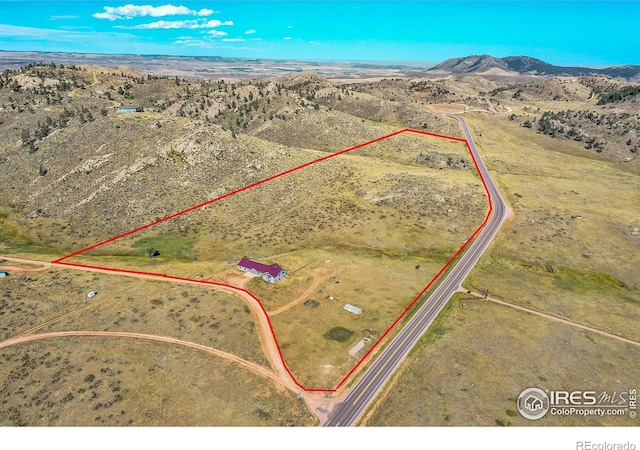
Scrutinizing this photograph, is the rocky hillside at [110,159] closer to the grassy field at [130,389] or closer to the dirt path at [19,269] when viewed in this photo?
the dirt path at [19,269]

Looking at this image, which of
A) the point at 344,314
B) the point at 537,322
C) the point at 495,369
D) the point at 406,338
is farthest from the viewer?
the point at 344,314

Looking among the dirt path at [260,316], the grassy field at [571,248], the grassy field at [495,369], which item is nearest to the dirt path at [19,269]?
the dirt path at [260,316]

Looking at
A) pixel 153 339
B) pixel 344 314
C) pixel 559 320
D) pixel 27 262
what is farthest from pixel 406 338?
pixel 27 262

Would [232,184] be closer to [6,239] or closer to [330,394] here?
[6,239]

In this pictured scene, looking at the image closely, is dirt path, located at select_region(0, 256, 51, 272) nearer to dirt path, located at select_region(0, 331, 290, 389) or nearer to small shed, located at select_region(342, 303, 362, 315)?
dirt path, located at select_region(0, 331, 290, 389)

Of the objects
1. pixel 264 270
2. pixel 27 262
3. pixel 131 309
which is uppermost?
pixel 264 270

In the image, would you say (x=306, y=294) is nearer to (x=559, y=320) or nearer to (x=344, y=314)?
(x=344, y=314)

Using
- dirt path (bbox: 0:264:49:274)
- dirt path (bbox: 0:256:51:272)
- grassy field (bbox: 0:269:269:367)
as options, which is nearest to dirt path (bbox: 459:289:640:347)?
grassy field (bbox: 0:269:269:367)
